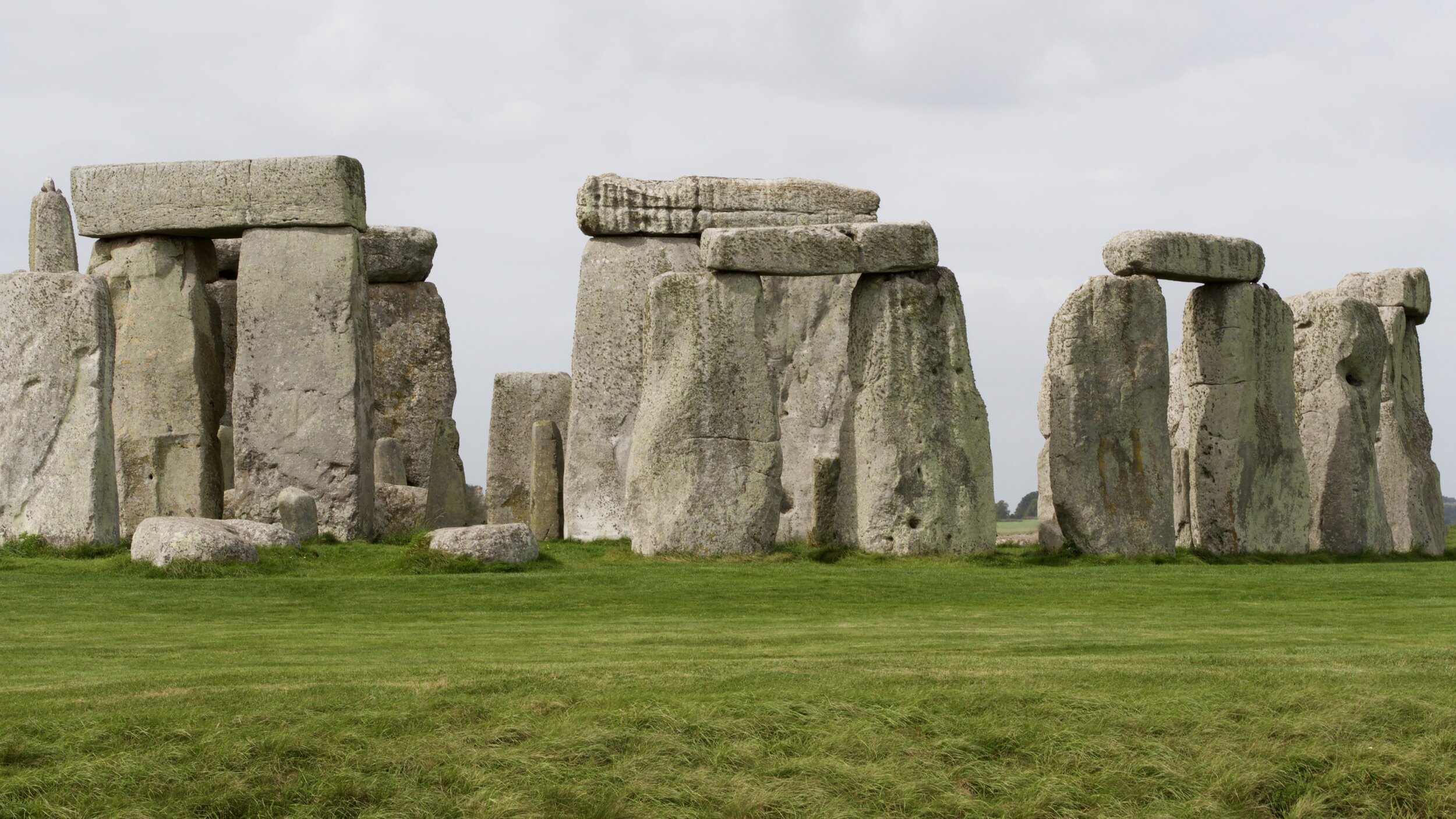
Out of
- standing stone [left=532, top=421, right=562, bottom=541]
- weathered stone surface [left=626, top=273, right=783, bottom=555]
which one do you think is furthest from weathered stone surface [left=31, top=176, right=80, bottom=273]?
weathered stone surface [left=626, top=273, right=783, bottom=555]

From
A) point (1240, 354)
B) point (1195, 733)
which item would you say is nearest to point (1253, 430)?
point (1240, 354)

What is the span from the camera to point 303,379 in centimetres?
1970

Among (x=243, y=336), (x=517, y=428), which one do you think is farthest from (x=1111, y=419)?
(x=243, y=336)

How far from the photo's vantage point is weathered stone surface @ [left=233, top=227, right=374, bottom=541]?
1961 cm

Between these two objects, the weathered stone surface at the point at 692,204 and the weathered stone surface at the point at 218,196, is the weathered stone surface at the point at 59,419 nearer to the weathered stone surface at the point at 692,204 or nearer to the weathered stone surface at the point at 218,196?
the weathered stone surface at the point at 218,196

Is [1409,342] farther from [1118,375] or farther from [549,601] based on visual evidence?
[549,601]

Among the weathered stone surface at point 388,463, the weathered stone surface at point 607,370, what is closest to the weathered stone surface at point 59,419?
the weathered stone surface at point 607,370

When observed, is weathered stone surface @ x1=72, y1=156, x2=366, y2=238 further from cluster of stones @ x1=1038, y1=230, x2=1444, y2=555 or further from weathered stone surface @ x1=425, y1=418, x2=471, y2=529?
cluster of stones @ x1=1038, y1=230, x2=1444, y2=555

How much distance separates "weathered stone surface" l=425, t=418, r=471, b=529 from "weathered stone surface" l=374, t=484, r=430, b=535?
245 mm

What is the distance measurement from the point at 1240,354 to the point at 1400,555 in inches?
113

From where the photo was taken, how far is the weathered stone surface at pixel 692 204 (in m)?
21.6

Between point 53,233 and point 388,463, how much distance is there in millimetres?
5232

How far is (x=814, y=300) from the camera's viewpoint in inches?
873

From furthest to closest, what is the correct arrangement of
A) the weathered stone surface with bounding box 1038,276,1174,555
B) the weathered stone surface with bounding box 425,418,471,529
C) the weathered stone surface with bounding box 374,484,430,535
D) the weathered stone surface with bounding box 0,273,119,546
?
1. the weathered stone surface with bounding box 374,484,430,535
2. the weathered stone surface with bounding box 425,418,471,529
3. the weathered stone surface with bounding box 1038,276,1174,555
4. the weathered stone surface with bounding box 0,273,119,546
